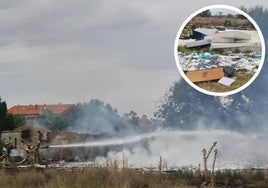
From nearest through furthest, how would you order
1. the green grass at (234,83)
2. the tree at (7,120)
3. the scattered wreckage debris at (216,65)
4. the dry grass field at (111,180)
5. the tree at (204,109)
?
the dry grass field at (111,180) → the scattered wreckage debris at (216,65) → the green grass at (234,83) → the tree at (204,109) → the tree at (7,120)

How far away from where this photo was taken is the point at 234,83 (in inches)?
863

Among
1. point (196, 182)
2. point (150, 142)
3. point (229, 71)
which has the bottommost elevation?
point (196, 182)

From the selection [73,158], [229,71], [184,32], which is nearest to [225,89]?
[229,71]

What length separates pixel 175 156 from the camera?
2381 cm

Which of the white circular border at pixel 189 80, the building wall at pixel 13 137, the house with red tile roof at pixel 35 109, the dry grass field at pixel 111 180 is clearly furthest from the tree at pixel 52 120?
the dry grass field at pixel 111 180

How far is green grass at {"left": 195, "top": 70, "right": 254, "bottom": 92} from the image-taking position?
21938mm

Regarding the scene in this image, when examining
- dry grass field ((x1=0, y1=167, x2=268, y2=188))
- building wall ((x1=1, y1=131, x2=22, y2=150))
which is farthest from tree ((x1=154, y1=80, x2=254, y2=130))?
building wall ((x1=1, y1=131, x2=22, y2=150))

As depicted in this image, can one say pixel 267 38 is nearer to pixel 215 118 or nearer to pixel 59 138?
pixel 215 118

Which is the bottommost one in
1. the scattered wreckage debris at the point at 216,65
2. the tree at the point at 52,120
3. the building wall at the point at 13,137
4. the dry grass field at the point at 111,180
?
the dry grass field at the point at 111,180

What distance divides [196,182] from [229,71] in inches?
193

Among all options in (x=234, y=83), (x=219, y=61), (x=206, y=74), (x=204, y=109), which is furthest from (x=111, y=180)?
(x=204, y=109)

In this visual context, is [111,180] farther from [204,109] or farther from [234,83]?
[204,109]

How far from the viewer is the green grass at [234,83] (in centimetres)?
2194

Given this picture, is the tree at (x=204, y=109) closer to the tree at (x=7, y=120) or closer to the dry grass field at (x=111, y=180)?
the dry grass field at (x=111, y=180)
